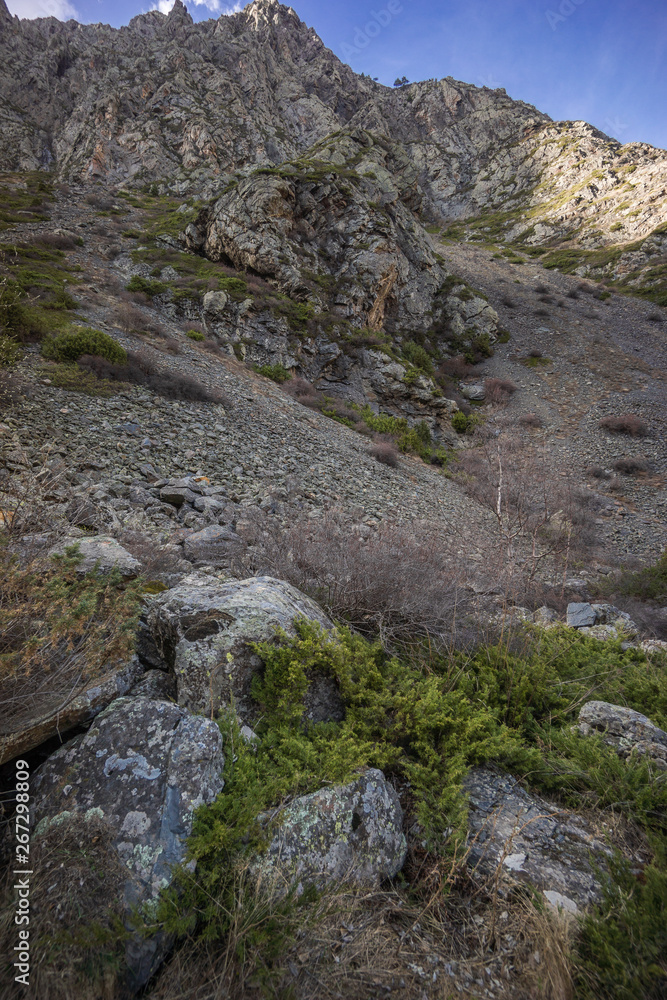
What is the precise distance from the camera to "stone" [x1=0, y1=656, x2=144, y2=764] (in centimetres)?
171

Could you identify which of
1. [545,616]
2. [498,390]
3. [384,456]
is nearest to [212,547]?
[545,616]

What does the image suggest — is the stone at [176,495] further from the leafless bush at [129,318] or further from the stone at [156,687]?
the leafless bush at [129,318]

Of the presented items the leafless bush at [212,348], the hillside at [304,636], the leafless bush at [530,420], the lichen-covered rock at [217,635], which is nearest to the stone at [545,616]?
the hillside at [304,636]

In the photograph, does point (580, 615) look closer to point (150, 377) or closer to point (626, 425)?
point (150, 377)

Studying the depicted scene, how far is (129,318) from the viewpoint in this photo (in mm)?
12219

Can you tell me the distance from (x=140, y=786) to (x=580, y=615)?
6065 millimetres

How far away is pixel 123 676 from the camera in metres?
2.25

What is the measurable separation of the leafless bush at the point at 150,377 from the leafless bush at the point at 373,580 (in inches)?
256

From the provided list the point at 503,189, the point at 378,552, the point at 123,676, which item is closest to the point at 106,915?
the point at 123,676

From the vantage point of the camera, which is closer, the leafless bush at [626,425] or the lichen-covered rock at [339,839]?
the lichen-covered rock at [339,839]

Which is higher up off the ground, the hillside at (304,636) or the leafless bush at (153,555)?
the hillside at (304,636)

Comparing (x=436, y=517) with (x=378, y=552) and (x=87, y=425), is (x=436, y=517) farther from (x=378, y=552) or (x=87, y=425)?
(x=87, y=425)

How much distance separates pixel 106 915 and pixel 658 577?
9.46m

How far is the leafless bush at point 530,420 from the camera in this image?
725 inches
